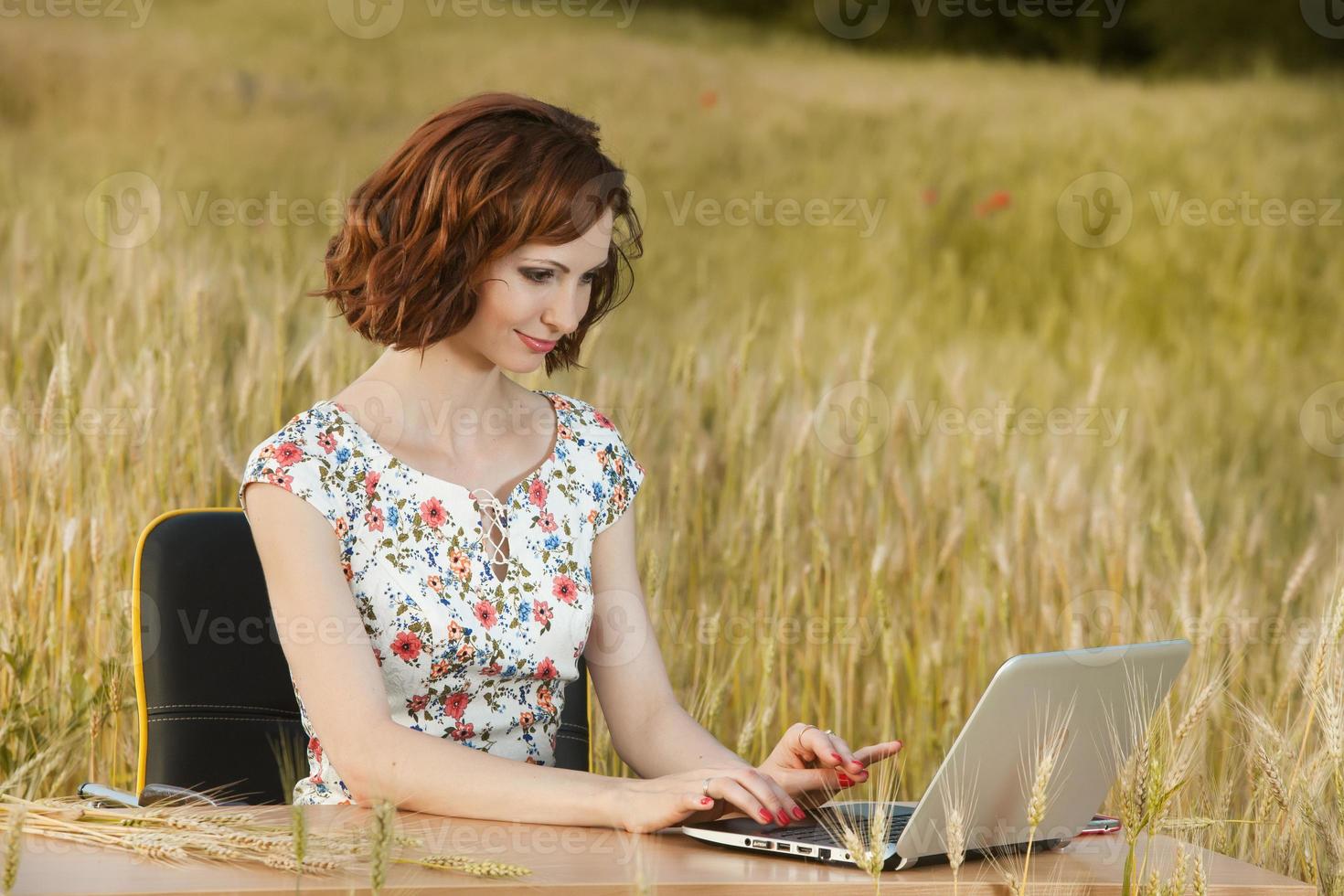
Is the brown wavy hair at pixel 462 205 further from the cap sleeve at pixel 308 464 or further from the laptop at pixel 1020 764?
the laptop at pixel 1020 764

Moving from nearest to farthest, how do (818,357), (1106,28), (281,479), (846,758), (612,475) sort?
(846,758), (281,479), (612,475), (818,357), (1106,28)

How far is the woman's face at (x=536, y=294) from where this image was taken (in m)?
1.46

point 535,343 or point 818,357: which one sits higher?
point 818,357

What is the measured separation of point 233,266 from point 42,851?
186 cm

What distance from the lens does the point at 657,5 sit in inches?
308

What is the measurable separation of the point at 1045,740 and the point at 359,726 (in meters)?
0.61

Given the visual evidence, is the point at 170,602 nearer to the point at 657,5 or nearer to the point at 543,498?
the point at 543,498

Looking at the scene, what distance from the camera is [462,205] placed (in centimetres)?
144

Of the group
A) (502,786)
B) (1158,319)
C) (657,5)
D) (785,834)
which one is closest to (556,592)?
(502,786)

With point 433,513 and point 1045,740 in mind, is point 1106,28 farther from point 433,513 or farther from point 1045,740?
Result: point 1045,740

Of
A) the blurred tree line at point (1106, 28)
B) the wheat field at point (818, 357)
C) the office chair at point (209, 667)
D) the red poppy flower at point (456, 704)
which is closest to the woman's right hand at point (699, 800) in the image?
the wheat field at point (818, 357)

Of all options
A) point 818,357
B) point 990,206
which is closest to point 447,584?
point 818,357

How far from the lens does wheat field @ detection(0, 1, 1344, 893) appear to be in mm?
2166

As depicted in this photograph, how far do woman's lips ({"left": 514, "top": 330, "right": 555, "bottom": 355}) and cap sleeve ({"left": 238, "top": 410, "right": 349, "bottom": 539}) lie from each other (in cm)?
22
